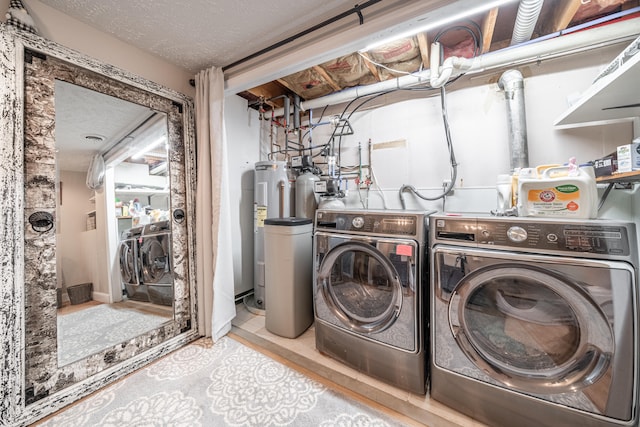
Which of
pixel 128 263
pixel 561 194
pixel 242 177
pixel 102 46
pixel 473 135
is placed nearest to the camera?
pixel 561 194

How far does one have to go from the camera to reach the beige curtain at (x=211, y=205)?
1852 millimetres

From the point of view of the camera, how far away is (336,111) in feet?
8.96

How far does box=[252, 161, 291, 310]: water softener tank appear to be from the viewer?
7.98 feet

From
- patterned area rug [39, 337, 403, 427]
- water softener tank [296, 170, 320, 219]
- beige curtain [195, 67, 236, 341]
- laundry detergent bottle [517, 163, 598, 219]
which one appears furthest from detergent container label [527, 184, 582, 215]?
beige curtain [195, 67, 236, 341]

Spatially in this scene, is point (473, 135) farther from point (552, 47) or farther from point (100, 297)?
point (100, 297)

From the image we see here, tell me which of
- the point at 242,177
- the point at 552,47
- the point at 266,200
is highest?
the point at 552,47

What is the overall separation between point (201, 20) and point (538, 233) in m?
2.26

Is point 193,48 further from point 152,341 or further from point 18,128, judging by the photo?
point 152,341

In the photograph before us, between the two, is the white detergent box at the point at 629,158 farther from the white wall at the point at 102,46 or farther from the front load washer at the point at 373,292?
the white wall at the point at 102,46

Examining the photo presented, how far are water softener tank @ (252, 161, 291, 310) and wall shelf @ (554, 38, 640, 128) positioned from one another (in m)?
2.33

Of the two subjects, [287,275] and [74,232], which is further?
[287,275]

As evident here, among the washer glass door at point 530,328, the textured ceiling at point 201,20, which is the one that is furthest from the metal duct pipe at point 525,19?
the washer glass door at point 530,328

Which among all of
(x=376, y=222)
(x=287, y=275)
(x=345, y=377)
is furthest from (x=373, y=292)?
(x=287, y=275)

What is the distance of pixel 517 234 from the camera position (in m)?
1.04
